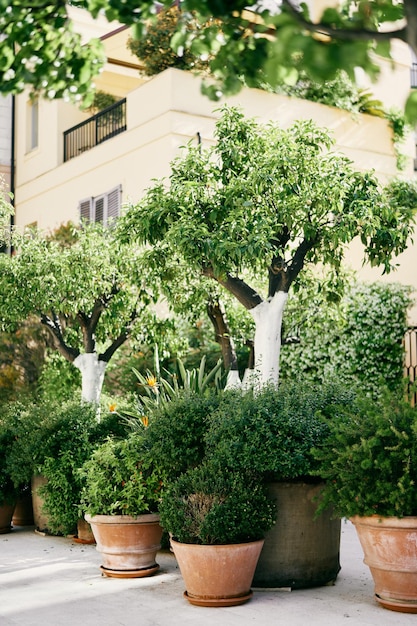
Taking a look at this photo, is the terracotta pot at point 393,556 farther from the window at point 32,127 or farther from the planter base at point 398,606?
the window at point 32,127

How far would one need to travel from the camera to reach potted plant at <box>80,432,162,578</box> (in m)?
7.75

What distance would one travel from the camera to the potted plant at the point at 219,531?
661 centimetres

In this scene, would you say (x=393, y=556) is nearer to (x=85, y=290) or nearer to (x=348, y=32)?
(x=348, y=32)

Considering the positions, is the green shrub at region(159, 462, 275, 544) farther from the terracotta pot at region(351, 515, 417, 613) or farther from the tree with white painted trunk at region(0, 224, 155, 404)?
the tree with white painted trunk at region(0, 224, 155, 404)

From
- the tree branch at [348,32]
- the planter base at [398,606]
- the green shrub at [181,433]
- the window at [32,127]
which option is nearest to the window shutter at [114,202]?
the window at [32,127]

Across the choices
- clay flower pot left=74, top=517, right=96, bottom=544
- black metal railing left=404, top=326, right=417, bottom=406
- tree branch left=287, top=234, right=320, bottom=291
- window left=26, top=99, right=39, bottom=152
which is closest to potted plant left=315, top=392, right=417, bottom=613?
tree branch left=287, top=234, right=320, bottom=291

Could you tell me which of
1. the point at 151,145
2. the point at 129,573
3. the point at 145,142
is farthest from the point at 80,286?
the point at 145,142

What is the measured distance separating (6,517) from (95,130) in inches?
418

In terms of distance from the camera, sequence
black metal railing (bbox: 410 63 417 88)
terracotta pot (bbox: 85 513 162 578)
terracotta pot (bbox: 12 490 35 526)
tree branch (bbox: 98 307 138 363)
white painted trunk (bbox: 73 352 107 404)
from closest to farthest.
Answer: terracotta pot (bbox: 85 513 162 578) → terracotta pot (bbox: 12 490 35 526) → white painted trunk (bbox: 73 352 107 404) → tree branch (bbox: 98 307 138 363) → black metal railing (bbox: 410 63 417 88)

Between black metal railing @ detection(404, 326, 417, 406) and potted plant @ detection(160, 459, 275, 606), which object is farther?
black metal railing @ detection(404, 326, 417, 406)

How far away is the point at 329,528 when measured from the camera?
23.9 ft

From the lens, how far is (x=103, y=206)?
18391 mm

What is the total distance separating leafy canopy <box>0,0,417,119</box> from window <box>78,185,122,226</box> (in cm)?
1250

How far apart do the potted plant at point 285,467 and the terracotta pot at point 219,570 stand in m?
0.36
